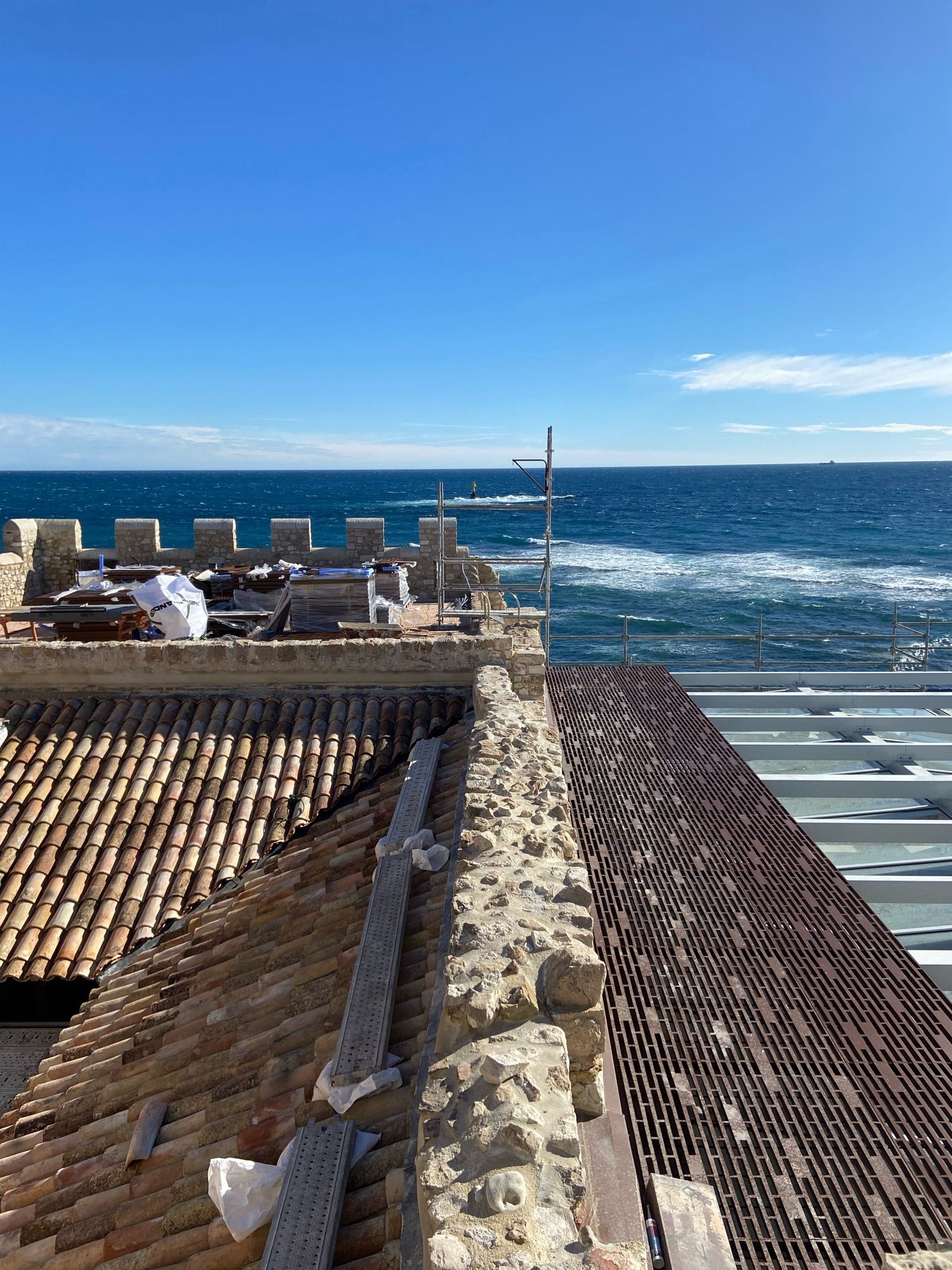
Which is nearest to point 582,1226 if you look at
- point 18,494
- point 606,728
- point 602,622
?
point 606,728

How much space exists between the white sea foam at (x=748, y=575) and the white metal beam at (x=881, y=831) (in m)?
42.2

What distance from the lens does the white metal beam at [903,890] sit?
7891 mm

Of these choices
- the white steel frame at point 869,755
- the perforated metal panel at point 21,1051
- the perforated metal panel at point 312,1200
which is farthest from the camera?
the white steel frame at point 869,755

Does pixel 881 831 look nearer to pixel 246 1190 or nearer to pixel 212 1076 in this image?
pixel 212 1076

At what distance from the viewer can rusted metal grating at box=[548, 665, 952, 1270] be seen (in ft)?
13.1

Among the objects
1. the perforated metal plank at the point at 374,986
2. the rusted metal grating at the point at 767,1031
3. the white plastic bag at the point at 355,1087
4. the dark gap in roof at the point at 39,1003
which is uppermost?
the perforated metal plank at the point at 374,986

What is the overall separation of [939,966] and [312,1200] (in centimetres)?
621

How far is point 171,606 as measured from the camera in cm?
1261

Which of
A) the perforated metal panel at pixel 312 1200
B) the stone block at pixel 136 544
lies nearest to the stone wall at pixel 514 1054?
the perforated metal panel at pixel 312 1200

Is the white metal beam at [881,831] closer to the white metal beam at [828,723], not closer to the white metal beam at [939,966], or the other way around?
the white metal beam at [939,966]

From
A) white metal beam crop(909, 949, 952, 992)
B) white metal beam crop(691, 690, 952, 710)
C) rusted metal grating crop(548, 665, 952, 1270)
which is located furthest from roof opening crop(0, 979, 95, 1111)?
white metal beam crop(691, 690, 952, 710)

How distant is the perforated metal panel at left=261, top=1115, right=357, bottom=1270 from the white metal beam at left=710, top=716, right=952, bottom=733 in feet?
33.8

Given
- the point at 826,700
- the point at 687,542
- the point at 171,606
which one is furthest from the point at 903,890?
the point at 687,542

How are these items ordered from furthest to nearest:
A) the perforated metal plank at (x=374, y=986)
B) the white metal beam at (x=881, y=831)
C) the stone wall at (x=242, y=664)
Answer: the white metal beam at (x=881, y=831) < the stone wall at (x=242, y=664) < the perforated metal plank at (x=374, y=986)
